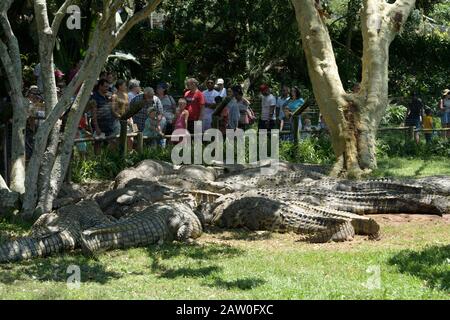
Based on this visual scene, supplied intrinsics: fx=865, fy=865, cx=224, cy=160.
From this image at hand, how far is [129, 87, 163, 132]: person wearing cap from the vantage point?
13873 mm

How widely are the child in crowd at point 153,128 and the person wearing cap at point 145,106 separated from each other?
0.07m

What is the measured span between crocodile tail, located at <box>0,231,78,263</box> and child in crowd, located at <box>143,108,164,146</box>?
5965mm

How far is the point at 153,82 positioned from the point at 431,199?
11484 millimetres

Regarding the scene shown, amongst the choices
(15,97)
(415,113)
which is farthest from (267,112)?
(15,97)

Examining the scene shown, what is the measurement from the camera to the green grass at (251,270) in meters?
6.46

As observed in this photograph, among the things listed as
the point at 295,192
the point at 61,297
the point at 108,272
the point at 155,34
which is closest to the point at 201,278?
the point at 108,272

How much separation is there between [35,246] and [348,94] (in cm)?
678

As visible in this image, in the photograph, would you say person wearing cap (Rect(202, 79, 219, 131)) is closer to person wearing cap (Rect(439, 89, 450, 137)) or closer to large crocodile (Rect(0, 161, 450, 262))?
large crocodile (Rect(0, 161, 450, 262))

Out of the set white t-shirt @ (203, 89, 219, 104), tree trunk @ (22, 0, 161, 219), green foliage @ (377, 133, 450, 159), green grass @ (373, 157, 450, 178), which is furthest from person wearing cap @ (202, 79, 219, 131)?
tree trunk @ (22, 0, 161, 219)

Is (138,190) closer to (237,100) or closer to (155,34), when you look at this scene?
(237,100)

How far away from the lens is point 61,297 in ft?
20.5

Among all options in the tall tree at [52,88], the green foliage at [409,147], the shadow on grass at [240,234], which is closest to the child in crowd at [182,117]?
the green foliage at [409,147]

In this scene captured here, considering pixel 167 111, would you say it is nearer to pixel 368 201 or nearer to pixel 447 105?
pixel 368 201

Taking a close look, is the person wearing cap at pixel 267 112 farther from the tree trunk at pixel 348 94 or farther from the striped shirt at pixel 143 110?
the tree trunk at pixel 348 94
